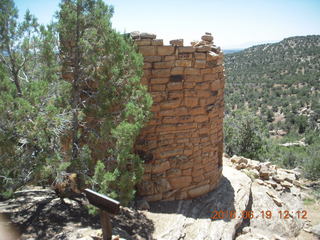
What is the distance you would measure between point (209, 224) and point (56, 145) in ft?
9.60

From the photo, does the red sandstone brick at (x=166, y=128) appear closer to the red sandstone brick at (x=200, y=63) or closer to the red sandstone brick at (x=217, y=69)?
the red sandstone brick at (x=200, y=63)

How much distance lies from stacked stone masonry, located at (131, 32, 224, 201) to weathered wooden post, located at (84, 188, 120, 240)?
6.21 ft

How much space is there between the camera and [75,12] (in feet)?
11.8

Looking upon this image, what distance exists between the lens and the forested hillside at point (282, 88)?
73.0 feet

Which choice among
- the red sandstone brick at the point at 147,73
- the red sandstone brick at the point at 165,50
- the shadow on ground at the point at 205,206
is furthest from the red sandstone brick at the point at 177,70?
the shadow on ground at the point at 205,206

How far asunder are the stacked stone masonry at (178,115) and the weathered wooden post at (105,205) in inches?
74.5

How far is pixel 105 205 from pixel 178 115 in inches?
97.2

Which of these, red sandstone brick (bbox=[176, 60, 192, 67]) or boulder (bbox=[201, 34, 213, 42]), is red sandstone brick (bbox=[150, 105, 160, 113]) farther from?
boulder (bbox=[201, 34, 213, 42])

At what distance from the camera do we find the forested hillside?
22.3m

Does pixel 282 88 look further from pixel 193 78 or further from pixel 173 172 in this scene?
pixel 173 172

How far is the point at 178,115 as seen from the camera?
4.94m

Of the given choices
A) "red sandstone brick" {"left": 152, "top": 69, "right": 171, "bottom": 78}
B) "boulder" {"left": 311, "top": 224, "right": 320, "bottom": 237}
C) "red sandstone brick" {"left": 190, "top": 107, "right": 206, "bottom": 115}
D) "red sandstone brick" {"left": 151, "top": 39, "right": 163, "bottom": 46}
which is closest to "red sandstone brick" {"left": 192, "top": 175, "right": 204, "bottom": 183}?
"red sandstone brick" {"left": 190, "top": 107, "right": 206, "bottom": 115}

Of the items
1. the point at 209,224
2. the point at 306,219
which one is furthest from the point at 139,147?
the point at 306,219

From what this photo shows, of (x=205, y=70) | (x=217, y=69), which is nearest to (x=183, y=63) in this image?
(x=205, y=70)
